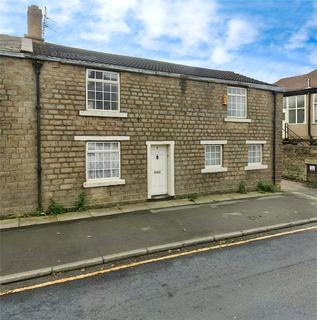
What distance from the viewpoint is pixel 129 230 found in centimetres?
877

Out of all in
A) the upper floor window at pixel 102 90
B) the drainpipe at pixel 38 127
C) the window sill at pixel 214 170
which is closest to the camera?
the drainpipe at pixel 38 127

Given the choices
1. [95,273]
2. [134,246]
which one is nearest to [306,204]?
[134,246]

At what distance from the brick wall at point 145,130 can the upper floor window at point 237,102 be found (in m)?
0.30

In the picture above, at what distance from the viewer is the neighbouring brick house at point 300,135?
1859cm

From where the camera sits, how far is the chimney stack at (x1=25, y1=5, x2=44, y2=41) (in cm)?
1631

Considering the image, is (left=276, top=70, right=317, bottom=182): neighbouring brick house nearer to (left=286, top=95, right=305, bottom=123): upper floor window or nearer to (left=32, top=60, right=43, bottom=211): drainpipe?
(left=286, top=95, right=305, bottom=123): upper floor window

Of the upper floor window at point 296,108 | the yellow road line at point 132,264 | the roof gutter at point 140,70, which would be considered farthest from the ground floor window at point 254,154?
the upper floor window at point 296,108

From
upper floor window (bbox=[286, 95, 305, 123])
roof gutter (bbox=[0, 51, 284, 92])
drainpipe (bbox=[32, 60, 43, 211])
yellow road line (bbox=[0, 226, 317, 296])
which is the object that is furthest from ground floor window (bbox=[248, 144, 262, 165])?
drainpipe (bbox=[32, 60, 43, 211])

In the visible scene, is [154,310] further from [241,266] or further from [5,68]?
[5,68]

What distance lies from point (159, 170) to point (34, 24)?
36.6 feet

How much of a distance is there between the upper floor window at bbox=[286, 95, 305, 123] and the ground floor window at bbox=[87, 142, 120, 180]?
16.9 meters

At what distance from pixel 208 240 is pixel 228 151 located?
7.22 meters

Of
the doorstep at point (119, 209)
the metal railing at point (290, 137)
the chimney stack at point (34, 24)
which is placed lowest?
the doorstep at point (119, 209)

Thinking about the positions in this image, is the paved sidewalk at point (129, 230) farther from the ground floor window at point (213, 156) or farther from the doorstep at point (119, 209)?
the ground floor window at point (213, 156)
